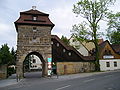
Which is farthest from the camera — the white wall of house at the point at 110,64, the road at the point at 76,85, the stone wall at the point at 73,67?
the white wall of house at the point at 110,64

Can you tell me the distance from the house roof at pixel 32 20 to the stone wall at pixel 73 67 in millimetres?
9608

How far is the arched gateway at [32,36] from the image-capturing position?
33562mm

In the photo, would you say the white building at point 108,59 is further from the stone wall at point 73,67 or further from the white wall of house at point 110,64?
the stone wall at point 73,67

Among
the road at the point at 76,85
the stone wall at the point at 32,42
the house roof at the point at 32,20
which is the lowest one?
the road at the point at 76,85

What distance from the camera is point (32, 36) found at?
34.4 meters

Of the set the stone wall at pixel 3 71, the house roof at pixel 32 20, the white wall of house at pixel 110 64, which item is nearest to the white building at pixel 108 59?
the white wall of house at pixel 110 64

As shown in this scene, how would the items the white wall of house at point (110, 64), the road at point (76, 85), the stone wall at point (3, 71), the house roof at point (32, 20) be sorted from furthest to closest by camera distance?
the white wall of house at point (110, 64)
the house roof at point (32, 20)
the stone wall at point (3, 71)
the road at point (76, 85)

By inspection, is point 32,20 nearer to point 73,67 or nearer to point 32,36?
point 32,36

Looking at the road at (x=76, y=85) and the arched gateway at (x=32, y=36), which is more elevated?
the arched gateway at (x=32, y=36)

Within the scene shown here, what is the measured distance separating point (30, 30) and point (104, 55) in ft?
75.3

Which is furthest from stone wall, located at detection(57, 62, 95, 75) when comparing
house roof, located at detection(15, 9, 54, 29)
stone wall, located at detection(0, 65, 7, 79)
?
stone wall, located at detection(0, 65, 7, 79)

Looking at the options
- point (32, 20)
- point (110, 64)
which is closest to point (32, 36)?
point (32, 20)

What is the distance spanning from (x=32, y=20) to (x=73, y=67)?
47.2ft

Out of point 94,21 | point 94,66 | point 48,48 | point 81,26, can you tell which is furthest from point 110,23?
point 48,48
